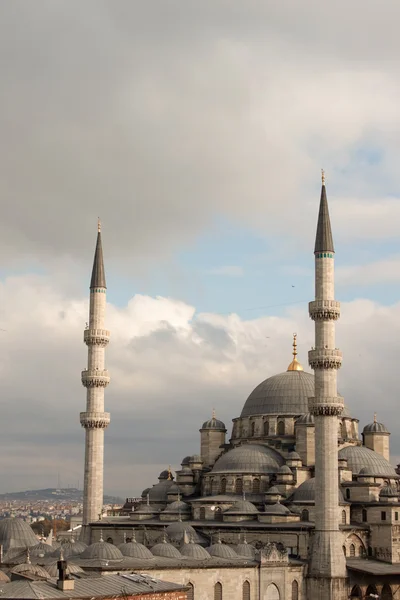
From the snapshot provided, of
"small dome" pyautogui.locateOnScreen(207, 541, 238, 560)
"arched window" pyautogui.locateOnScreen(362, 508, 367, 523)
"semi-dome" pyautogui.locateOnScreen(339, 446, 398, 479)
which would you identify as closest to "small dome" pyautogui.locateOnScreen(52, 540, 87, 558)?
"small dome" pyautogui.locateOnScreen(207, 541, 238, 560)

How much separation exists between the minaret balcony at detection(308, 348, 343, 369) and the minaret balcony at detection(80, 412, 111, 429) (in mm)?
12475

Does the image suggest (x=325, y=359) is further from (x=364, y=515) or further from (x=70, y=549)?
(x=70, y=549)

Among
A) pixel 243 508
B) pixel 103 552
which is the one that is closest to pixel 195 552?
pixel 103 552

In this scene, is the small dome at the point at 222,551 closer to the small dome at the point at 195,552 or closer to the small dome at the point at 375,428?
the small dome at the point at 195,552

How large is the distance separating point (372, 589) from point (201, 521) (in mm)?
9655

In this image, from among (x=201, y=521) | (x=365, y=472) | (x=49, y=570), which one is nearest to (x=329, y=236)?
(x=365, y=472)

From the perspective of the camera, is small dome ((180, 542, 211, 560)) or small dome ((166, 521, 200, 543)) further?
small dome ((166, 521, 200, 543))

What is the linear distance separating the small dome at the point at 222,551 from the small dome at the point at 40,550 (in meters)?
7.68

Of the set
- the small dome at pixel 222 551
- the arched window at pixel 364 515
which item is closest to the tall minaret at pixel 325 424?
the small dome at pixel 222 551

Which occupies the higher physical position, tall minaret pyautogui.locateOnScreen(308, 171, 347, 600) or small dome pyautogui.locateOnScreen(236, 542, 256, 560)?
tall minaret pyautogui.locateOnScreen(308, 171, 347, 600)

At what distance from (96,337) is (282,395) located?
1123 centimetres

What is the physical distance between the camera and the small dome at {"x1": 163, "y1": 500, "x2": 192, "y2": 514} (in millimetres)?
55875

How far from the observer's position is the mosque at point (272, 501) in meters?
46.2

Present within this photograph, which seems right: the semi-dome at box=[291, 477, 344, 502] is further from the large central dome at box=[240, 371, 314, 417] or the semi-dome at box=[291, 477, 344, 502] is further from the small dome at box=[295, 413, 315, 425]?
the large central dome at box=[240, 371, 314, 417]
